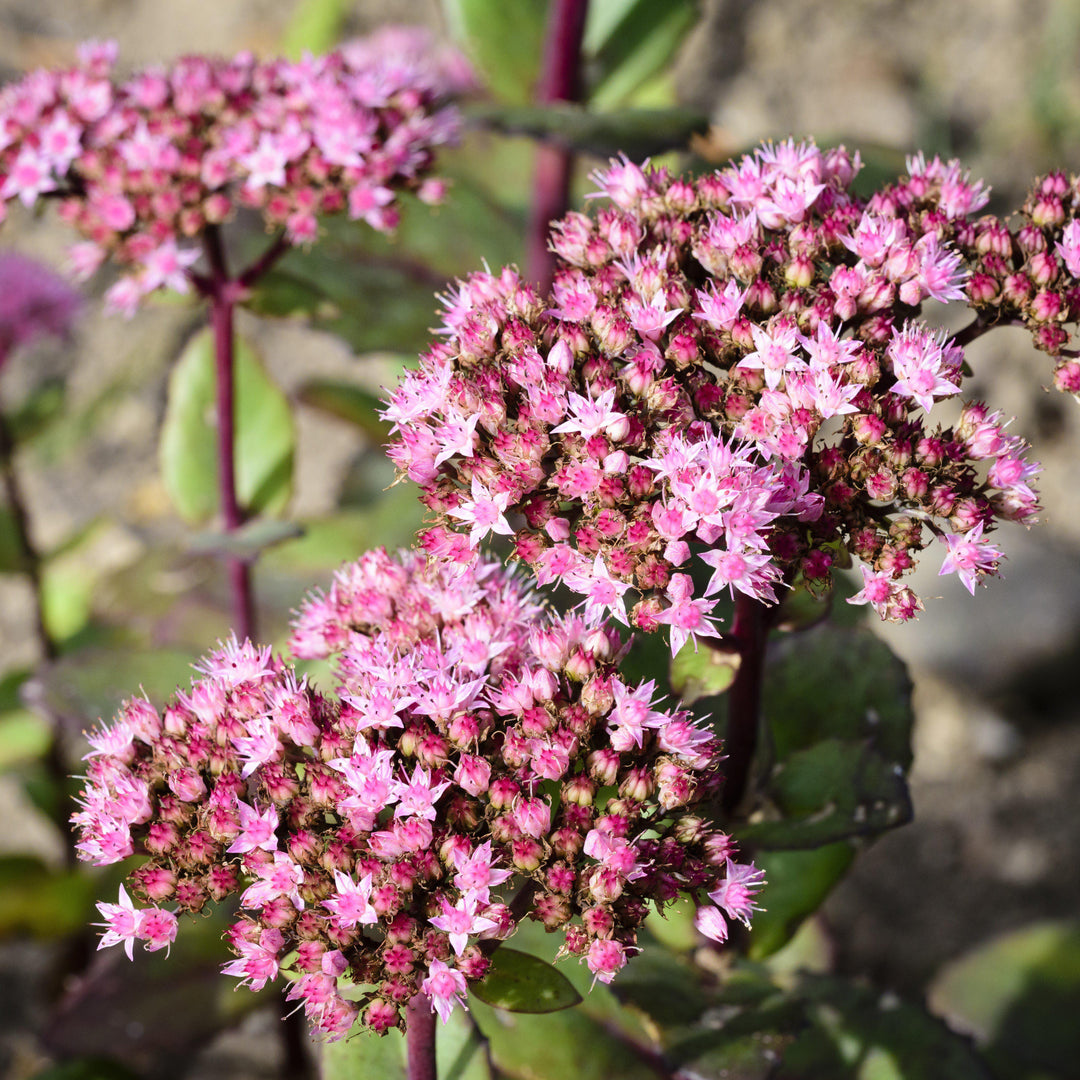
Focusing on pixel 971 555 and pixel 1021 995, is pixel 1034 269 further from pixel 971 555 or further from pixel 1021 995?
pixel 1021 995

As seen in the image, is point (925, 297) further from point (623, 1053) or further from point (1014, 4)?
point (1014, 4)

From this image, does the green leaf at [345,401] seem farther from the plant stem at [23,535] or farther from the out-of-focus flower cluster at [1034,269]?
the out-of-focus flower cluster at [1034,269]

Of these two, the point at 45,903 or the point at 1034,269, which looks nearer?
the point at 1034,269

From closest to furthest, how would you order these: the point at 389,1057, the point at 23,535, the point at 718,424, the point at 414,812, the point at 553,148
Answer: the point at 414,812, the point at 718,424, the point at 389,1057, the point at 553,148, the point at 23,535

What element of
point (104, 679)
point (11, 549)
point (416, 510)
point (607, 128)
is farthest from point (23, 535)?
point (607, 128)

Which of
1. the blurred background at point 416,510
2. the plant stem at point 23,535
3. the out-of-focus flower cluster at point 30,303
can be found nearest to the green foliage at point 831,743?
the blurred background at point 416,510

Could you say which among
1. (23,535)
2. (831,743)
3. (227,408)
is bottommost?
(831,743)
